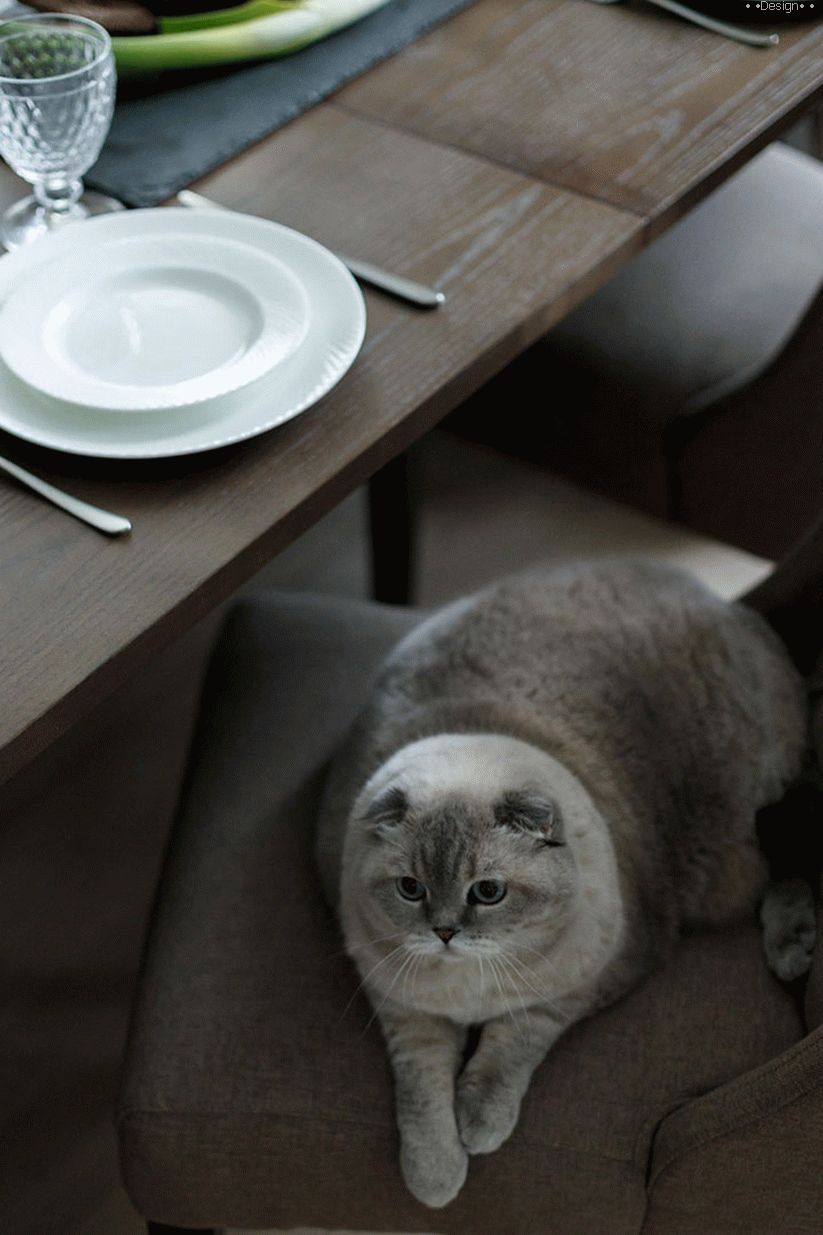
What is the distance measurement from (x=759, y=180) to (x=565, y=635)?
0.99 m

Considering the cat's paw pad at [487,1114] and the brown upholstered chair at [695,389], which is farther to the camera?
the brown upholstered chair at [695,389]

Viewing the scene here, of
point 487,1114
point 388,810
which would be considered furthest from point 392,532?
point 487,1114

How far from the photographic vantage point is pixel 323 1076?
3.58 feet

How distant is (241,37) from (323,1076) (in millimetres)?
1026

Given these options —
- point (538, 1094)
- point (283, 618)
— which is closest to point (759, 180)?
point (283, 618)

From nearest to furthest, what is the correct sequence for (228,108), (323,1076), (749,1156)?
(749,1156), (323,1076), (228,108)

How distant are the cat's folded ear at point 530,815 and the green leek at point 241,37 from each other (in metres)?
0.85

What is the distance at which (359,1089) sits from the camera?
109 cm

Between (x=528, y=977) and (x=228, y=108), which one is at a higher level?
(x=228, y=108)

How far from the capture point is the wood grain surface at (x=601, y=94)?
1.32 metres

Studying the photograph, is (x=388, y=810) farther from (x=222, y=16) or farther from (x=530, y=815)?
(x=222, y=16)

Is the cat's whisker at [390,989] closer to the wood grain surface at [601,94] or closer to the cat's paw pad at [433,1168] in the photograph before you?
the cat's paw pad at [433,1168]

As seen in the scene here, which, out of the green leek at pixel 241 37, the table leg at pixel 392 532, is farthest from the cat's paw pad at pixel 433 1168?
the green leek at pixel 241 37

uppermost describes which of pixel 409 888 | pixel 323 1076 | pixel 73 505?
pixel 73 505
